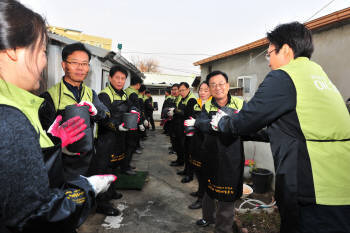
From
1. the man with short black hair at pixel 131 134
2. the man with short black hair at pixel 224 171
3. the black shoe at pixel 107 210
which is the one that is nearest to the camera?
the man with short black hair at pixel 224 171

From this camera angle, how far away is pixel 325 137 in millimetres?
1363

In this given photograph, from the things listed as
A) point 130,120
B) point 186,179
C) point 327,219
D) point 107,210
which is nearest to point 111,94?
point 130,120

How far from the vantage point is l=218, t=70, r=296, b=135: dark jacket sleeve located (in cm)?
146

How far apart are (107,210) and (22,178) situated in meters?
3.24

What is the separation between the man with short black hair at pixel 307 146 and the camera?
135 cm

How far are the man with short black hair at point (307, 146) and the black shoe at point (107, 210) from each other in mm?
2900

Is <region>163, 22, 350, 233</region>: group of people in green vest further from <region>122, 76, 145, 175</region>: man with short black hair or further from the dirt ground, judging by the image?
<region>122, 76, 145, 175</region>: man with short black hair

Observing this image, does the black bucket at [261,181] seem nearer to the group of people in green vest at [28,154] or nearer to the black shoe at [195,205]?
the black shoe at [195,205]

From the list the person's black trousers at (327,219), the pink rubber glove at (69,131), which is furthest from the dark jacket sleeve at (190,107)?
the person's black trousers at (327,219)

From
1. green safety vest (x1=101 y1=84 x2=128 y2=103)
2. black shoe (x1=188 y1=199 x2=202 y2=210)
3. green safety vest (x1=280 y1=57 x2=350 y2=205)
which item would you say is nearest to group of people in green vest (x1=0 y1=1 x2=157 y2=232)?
green safety vest (x1=280 y1=57 x2=350 y2=205)

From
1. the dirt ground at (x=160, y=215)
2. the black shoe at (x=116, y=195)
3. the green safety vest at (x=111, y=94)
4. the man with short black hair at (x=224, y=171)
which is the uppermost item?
the green safety vest at (x=111, y=94)

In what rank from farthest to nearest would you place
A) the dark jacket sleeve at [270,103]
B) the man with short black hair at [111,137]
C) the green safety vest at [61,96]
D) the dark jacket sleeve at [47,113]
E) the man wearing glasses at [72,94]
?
the man with short black hair at [111,137], the green safety vest at [61,96], the man wearing glasses at [72,94], the dark jacket sleeve at [47,113], the dark jacket sleeve at [270,103]

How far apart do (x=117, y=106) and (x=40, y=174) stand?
3.07 m

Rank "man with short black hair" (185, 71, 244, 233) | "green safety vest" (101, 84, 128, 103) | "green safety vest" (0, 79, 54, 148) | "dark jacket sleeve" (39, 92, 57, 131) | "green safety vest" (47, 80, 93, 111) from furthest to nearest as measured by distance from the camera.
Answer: "green safety vest" (101, 84, 128, 103), "man with short black hair" (185, 71, 244, 233), "green safety vest" (47, 80, 93, 111), "dark jacket sleeve" (39, 92, 57, 131), "green safety vest" (0, 79, 54, 148)
